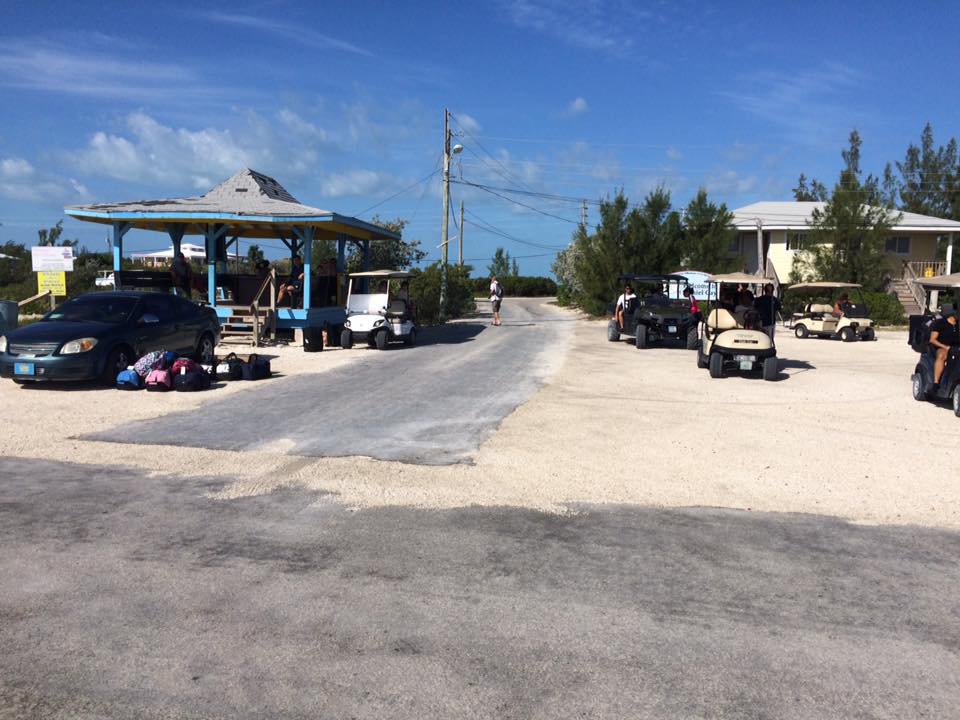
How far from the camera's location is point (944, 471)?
7.64 m

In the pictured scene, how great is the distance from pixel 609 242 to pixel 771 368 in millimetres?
20225

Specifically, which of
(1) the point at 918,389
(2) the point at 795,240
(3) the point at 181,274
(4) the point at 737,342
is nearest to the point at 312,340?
(3) the point at 181,274

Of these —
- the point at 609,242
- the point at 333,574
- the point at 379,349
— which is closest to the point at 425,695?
the point at 333,574

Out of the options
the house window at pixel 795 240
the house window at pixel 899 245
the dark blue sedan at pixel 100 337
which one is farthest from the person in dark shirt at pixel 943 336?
the house window at pixel 899 245

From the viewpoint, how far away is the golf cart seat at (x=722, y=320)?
49.1ft

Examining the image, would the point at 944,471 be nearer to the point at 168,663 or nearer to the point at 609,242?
the point at 168,663

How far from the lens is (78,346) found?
1180 cm

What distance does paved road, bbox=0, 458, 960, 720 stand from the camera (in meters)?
3.37

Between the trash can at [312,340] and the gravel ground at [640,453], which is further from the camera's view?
the trash can at [312,340]

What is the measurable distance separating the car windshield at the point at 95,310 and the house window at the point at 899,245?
37419 millimetres

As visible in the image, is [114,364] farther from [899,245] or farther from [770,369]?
[899,245]

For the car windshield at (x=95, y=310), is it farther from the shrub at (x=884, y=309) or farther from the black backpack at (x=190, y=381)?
the shrub at (x=884, y=309)

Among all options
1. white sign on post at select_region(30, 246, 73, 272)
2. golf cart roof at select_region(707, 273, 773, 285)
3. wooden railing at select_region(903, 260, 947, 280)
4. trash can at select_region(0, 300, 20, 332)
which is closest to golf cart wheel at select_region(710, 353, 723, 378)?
golf cart roof at select_region(707, 273, 773, 285)

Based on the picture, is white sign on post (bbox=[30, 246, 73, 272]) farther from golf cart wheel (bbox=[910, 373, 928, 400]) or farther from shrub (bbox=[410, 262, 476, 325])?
golf cart wheel (bbox=[910, 373, 928, 400])
